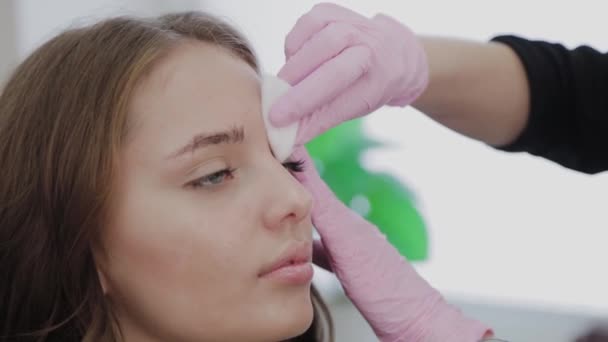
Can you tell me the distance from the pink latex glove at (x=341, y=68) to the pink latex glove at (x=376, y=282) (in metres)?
0.08

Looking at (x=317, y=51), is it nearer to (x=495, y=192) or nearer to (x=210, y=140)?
(x=210, y=140)

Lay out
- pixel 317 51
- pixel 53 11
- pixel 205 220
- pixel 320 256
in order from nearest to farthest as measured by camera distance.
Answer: pixel 205 220 < pixel 317 51 < pixel 320 256 < pixel 53 11

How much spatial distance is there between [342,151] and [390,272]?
50.5 inches

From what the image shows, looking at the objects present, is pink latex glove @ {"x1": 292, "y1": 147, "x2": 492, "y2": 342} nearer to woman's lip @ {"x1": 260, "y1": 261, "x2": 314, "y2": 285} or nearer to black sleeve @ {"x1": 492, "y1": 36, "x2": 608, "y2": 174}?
woman's lip @ {"x1": 260, "y1": 261, "x2": 314, "y2": 285}

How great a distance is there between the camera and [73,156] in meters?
0.96

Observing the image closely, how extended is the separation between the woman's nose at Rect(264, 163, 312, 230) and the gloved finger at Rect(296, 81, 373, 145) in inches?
3.0

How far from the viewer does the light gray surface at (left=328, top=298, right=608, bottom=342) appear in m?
2.02

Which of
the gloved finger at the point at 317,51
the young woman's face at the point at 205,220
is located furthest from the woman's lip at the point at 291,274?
the gloved finger at the point at 317,51

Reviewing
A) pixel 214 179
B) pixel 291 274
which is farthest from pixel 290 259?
pixel 214 179

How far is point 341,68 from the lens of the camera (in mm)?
1011

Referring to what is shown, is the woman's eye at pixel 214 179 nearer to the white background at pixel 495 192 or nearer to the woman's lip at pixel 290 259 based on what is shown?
the woman's lip at pixel 290 259

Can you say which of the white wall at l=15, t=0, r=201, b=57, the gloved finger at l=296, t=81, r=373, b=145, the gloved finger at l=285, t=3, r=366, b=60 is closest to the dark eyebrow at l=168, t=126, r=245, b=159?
the gloved finger at l=296, t=81, r=373, b=145

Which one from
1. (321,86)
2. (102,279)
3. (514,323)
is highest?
(321,86)

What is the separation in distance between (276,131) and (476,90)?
0.42 meters
